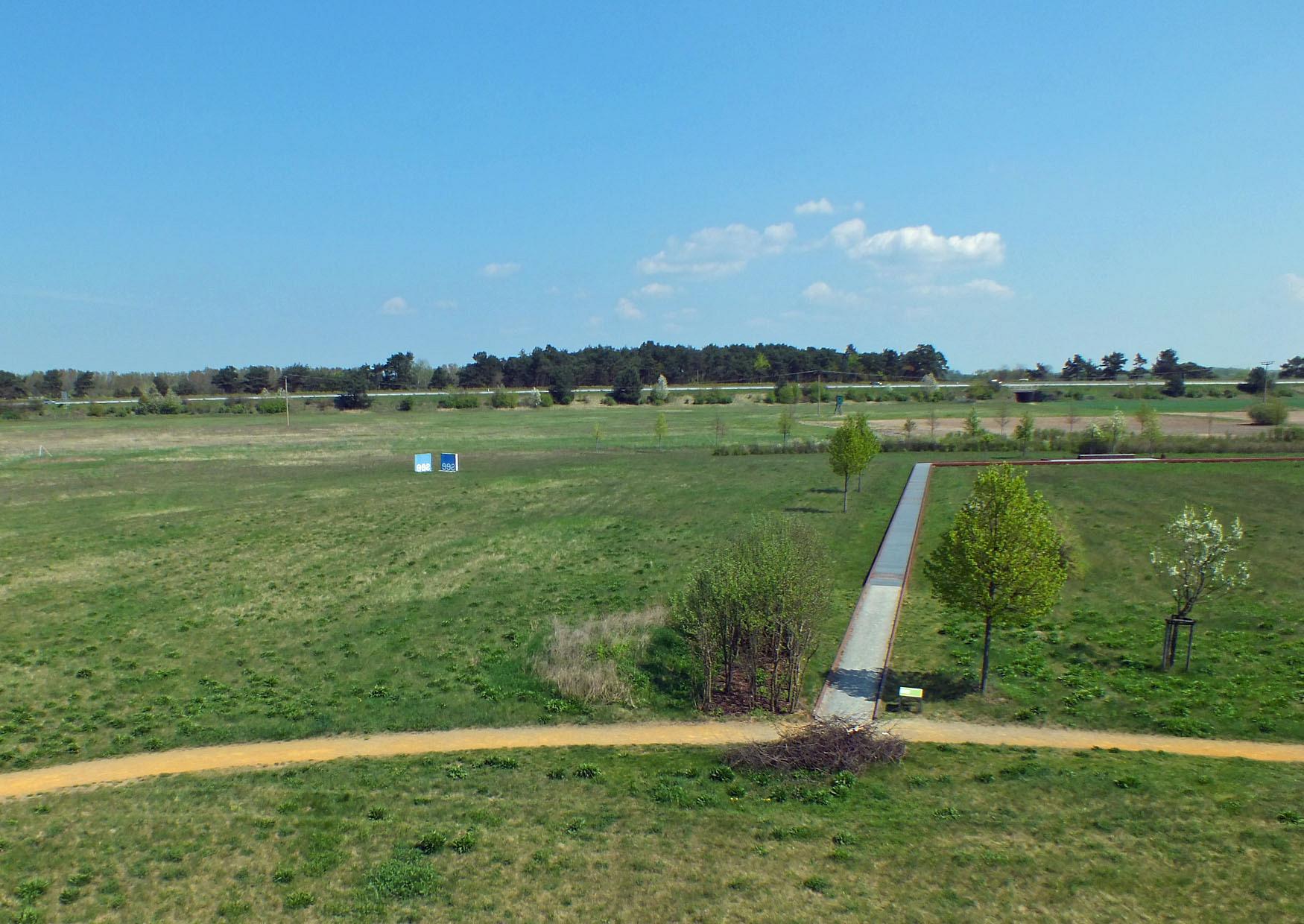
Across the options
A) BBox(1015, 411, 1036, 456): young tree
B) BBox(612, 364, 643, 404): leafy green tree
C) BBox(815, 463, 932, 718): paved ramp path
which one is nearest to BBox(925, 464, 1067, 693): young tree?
BBox(815, 463, 932, 718): paved ramp path

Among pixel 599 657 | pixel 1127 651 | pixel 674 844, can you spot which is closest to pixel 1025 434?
pixel 1127 651

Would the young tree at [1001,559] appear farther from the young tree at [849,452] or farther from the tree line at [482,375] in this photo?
the tree line at [482,375]

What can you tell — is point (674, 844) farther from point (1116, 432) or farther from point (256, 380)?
point (256, 380)

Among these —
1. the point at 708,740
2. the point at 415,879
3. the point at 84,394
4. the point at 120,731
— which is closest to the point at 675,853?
the point at 415,879

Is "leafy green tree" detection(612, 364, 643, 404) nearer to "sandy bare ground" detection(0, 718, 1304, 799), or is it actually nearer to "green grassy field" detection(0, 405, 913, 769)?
A: "green grassy field" detection(0, 405, 913, 769)

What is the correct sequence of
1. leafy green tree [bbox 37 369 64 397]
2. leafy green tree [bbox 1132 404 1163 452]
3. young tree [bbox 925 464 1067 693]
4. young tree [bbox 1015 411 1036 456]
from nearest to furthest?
young tree [bbox 925 464 1067 693], leafy green tree [bbox 1132 404 1163 452], young tree [bbox 1015 411 1036 456], leafy green tree [bbox 37 369 64 397]
